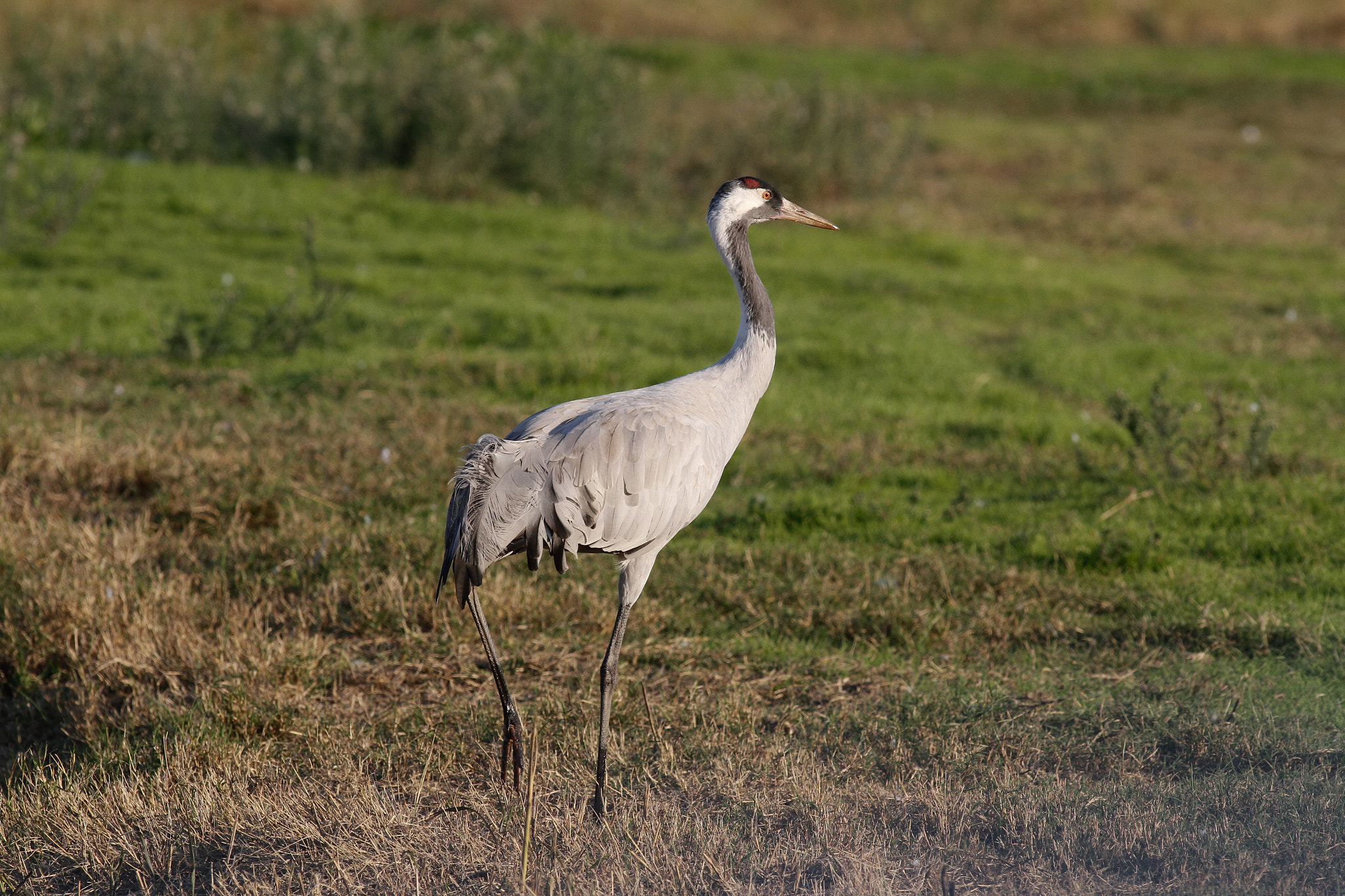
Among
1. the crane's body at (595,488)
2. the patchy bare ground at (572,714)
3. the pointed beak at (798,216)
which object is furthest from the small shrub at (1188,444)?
the crane's body at (595,488)

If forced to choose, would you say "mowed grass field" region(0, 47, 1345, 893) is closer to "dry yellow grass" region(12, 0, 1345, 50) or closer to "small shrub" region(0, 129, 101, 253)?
"small shrub" region(0, 129, 101, 253)

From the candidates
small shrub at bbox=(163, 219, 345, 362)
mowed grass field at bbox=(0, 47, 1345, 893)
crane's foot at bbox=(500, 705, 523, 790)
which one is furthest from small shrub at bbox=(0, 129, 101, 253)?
crane's foot at bbox=(500, 705, 523, 790)

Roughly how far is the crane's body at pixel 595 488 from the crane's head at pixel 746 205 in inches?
29.4

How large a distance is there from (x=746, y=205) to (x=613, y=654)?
183 cm

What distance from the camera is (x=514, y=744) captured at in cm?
396

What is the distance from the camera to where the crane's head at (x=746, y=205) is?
4.78 metres

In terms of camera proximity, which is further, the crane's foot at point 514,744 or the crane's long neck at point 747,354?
the crane's long neck at point 747,354

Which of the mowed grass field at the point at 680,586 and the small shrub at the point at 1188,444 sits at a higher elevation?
the small shrub at the point at 1188,444

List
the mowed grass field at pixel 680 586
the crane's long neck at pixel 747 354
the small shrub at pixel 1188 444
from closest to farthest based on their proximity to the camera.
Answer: the mowed grass field at pixel 680 586
the crane's long neck at pixel 747 354
the small shrub at pixel 1188 444

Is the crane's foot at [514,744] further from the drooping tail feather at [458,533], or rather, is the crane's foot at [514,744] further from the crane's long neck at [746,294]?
the crane's long neck at [746,294]

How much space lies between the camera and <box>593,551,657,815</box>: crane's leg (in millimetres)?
3902

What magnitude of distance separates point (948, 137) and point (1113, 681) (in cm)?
1527

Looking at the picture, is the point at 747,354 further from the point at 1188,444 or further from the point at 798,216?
the point at 1188,444

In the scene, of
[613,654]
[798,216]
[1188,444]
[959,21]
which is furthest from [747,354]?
[959,21]
